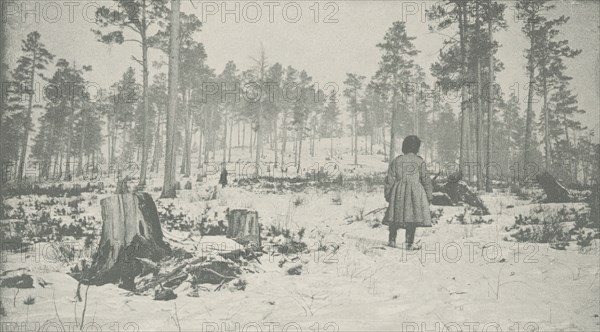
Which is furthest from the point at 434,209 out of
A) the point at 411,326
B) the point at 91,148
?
the point at 91,148

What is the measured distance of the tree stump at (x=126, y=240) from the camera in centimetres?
438

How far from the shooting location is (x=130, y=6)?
15.6 meters

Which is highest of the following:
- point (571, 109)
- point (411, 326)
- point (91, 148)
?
point (571, 109)

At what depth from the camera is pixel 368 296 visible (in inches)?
152

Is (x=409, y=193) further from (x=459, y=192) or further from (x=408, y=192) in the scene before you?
(x=459, y=192)

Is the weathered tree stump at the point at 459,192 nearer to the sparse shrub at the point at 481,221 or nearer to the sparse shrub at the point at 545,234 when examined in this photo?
the sparse shrub at the point at 481,221

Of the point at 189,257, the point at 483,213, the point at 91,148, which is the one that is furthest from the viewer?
the point at 91,148

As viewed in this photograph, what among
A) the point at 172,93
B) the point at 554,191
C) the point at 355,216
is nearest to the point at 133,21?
the point at 172,93

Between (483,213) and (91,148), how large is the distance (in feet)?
152

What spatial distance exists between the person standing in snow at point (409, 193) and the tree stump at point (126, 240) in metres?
3.69

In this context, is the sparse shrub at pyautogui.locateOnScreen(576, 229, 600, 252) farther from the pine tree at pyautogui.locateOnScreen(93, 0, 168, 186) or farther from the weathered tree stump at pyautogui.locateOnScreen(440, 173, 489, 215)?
the pine tree at pyautogui.locateOnScreen(93, 0, 168, 186)

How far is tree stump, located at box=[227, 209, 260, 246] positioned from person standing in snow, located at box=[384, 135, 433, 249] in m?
2.30

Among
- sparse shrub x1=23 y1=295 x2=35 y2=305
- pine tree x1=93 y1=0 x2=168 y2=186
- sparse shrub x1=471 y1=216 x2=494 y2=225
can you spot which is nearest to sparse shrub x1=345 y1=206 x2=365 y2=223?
sparse shrub x1=471 y1=216 x2=494 y2=225

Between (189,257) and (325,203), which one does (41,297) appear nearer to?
(189,257)
